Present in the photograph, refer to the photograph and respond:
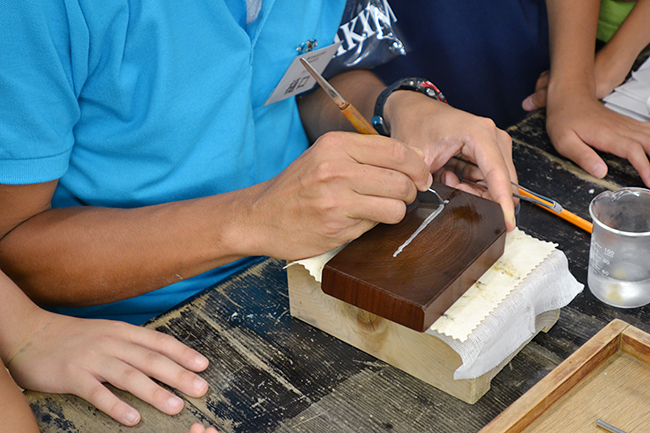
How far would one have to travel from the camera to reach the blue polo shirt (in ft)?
2.38

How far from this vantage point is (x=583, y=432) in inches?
23.4

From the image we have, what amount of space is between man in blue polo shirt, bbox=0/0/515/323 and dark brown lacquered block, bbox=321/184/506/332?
4 centimetres

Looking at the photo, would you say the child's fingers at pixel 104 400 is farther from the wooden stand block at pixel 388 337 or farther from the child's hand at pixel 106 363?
the wooden stand block at pixel 388 337

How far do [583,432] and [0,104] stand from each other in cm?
78

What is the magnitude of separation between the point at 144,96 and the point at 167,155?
10 centimetres

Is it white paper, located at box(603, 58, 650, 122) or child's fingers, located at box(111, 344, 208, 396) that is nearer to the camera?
child's fingers, located at box(111, 344, 208, 396)

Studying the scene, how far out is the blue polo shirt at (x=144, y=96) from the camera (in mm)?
724

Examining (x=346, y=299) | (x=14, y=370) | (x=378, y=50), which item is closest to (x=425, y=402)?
(x=346, y=299)

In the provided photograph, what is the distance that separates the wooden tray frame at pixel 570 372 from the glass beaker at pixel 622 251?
Result: 13cm

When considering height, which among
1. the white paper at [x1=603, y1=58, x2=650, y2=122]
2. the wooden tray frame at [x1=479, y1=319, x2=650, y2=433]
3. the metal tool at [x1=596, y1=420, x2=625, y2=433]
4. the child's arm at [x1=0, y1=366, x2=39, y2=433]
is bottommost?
the white paper at [x1=603, y1=58, x2=650, y2=122]

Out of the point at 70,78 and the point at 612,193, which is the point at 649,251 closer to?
the point at 612,193

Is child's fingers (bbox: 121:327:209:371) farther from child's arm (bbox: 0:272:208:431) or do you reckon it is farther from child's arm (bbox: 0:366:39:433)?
child's arm (bbox: 0:366:39:433)

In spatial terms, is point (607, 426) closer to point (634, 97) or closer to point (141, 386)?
point (141, 386)

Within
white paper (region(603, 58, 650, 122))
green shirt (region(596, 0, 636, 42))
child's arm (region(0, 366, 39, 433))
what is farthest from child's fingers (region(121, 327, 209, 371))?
green shirt (region(596, 0, 636, 42))
